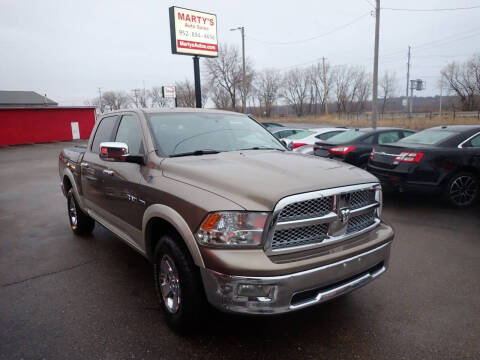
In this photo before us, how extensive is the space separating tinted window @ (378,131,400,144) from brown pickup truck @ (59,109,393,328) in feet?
20.8

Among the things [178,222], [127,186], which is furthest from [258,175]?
[127,186]

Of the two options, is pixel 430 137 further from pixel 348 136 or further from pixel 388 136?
pixel 348 136

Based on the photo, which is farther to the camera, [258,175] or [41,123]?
[41,123]

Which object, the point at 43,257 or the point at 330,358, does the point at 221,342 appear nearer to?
the point at 330,358

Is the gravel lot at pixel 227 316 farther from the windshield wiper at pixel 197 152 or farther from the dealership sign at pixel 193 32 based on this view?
the dealership sign at pixel 193 32

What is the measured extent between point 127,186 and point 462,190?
595 cm

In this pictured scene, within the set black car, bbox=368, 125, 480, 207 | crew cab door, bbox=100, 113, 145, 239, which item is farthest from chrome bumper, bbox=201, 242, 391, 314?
black car, bbox=368, 125, 480, 207

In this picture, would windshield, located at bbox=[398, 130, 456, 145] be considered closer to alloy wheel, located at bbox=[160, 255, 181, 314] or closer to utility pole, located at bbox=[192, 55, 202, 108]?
alloy wheel, located at bbox=[160, 255, 181, 314]

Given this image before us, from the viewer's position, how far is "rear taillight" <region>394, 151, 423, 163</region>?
612 cm

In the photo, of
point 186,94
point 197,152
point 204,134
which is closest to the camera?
point 197,152

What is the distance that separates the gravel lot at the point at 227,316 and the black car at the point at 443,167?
143 cm

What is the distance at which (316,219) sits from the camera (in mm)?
2396

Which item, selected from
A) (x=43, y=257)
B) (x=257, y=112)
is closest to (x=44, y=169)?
(x=43, y=257)

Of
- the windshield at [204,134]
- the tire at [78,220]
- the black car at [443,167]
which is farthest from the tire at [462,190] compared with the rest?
the tire at [78,220]
